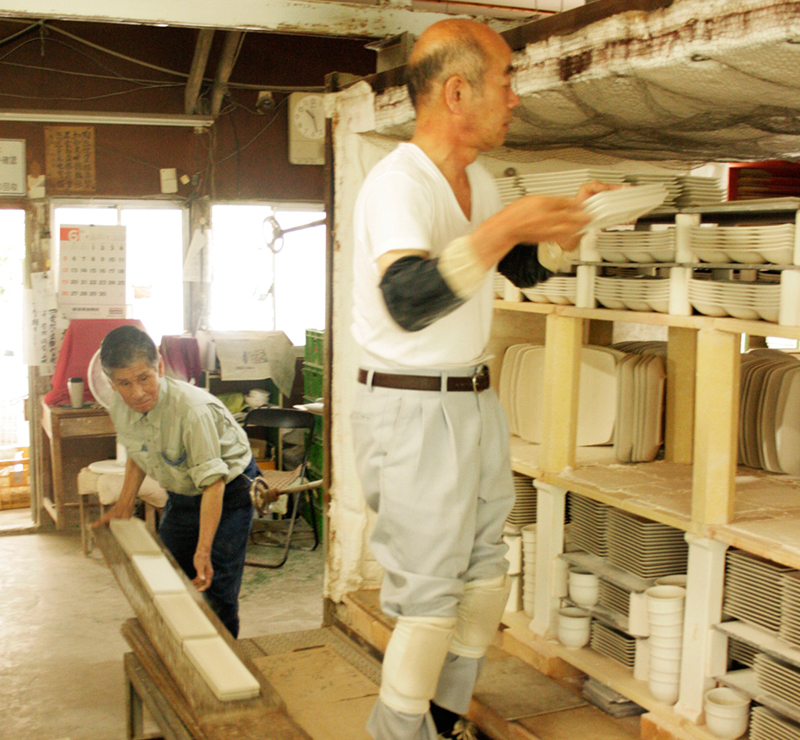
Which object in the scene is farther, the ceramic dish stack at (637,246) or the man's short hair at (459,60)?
the ceramic dish stack at (637,246)

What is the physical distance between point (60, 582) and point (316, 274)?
3.59 m

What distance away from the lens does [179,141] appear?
23.7 feet

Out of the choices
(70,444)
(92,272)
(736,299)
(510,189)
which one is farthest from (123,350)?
(70,444)

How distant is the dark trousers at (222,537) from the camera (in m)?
3.67

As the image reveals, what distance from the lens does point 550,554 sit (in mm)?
2713

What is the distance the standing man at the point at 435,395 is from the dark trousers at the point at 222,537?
1.76 meters

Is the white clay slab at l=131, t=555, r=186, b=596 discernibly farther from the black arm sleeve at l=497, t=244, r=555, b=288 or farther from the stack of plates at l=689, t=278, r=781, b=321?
the stack of plates at l=689, t=278, r=781, b=321

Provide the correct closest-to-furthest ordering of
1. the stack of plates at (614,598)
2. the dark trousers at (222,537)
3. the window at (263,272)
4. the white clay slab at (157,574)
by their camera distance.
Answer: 1. the stack of plates at (614,598)
2. the white clay slab at (157,574)
3. the dark trousers at (222,537)
4. the window at (263,272)

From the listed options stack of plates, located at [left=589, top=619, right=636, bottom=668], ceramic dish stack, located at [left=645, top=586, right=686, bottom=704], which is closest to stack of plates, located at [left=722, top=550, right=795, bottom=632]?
ceramic dish stack, located at [left=645, top=586, right=686, bottom=704]

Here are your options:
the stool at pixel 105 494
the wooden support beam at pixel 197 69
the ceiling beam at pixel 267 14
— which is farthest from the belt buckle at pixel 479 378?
the wooden support beam at pixel 197 69

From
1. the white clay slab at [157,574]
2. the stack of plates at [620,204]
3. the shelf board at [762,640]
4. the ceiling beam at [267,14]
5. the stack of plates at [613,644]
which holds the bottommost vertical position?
the white clay slab at [157,574]

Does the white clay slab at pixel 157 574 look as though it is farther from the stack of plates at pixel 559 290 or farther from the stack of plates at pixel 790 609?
the stack of plates at pixel 790 609

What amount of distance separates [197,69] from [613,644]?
18.6 feet

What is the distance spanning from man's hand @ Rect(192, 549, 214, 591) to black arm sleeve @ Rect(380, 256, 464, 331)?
6.78 feet
